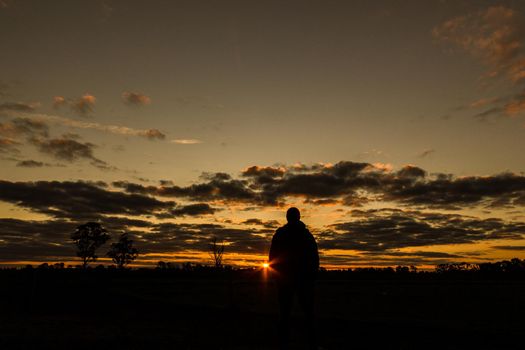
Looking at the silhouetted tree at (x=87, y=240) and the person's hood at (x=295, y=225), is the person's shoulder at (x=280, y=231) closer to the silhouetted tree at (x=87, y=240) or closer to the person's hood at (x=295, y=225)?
the person's hood at (x=295, y=225)

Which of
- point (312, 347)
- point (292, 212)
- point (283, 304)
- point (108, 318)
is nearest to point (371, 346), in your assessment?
point (312, 347)

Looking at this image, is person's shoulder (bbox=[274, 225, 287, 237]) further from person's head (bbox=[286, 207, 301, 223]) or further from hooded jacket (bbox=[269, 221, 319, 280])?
person's head (bbox=[286, 207, 301, 223])

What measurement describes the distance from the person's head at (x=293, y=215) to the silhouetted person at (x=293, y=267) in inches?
2.8

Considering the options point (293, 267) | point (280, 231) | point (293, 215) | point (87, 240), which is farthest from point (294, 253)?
point (87, 240)

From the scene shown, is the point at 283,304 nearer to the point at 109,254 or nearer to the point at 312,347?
the point at 312,347

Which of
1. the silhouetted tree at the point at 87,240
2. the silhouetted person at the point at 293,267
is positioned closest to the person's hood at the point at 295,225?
the silhouetted person at the point at 293,267

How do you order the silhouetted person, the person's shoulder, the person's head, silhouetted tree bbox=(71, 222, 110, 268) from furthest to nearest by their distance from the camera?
1. silhouetted tree bbox=(71, 222, 110, 268)
2. the person's head
3. the person's shoulder
4. the silhouetted person

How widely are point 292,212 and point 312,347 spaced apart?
2167 mm

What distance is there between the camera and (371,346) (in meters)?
9.86

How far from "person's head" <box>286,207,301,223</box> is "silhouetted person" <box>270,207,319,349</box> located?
7cm

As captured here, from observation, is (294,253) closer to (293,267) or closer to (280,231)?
(293,267)

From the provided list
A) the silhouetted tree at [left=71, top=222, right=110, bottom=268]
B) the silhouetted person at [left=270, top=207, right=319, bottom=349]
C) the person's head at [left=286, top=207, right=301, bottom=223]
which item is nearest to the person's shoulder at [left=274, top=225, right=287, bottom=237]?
the silhouetted person at [left=270, top=207, right=319, bottom=349]

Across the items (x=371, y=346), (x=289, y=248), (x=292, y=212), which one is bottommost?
(x=371, y=346)

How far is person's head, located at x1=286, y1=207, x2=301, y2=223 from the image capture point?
7.87 meters
